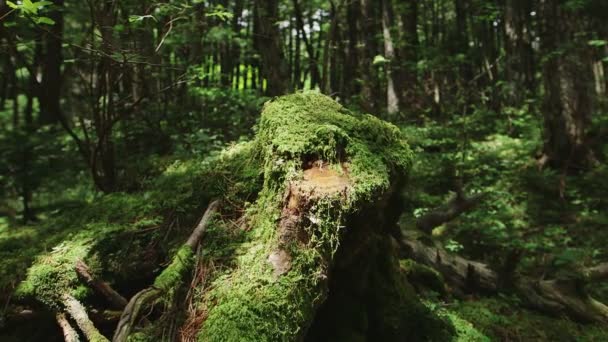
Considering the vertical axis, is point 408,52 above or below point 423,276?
above

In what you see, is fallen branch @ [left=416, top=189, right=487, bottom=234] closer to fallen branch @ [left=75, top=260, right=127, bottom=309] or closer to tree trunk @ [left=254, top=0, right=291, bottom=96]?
tree trunk @ [left=254, top=0, right=291, bottom=96]

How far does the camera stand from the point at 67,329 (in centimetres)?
266

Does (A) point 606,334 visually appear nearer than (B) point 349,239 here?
No

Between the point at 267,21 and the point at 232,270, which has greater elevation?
the point at 267,21

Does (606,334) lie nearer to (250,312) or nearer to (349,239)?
(349,239)

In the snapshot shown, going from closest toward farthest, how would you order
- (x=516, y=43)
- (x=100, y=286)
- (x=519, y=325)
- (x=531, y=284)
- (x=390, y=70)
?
1. (x=100, y=286)
2. (x=519, y=325)
3. (x=531, y=284)
4. (x=390, y=70)
5. (x=516, y=43)

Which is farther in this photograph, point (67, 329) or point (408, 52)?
point (408, 52)

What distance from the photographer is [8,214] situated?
747cm

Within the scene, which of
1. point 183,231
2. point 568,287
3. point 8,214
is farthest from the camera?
point 8,214

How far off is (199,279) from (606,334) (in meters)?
4.22

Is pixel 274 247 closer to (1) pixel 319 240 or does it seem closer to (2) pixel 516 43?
(1) pixel 319 240

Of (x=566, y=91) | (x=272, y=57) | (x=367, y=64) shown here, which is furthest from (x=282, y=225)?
(x=367, y=64)

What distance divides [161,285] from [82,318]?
56 cm

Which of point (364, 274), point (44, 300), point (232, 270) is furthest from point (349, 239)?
point (44, 300)
